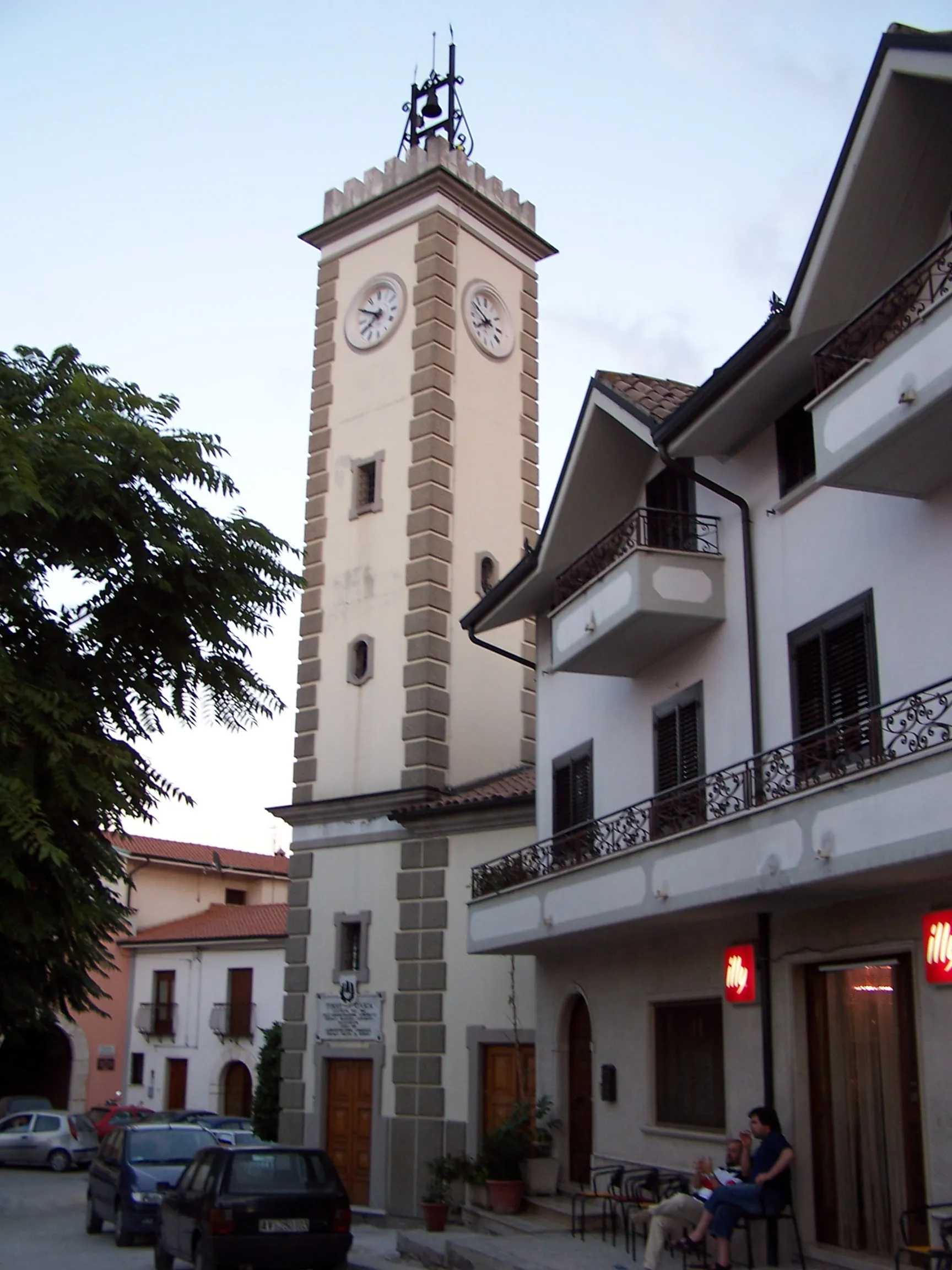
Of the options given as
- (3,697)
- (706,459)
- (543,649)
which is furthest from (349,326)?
(3,697)

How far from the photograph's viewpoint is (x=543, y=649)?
70.1 feet

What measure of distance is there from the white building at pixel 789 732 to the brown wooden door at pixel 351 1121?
5.91m

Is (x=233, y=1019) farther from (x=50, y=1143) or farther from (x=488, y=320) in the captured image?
(x=488, y=320)

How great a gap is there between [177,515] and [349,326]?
1771 centimetres

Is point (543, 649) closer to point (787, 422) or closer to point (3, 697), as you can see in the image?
point (787, 422)

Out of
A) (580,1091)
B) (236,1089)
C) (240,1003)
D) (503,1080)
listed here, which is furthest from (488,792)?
(236,1089)

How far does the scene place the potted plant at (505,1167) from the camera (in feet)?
59.5

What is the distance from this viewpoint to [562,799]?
66.4 feet

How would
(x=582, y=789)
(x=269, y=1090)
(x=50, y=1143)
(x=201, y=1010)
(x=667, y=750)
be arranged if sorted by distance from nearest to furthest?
(x=667, y=750) → (x=582, y=789) → (x=269, y=1090) → (x=50, y=1143) → (x=201, y=1010)

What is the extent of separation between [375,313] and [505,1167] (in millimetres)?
17394

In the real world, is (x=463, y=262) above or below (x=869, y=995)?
above

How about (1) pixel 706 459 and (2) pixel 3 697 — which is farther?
(1) pixel 706 459

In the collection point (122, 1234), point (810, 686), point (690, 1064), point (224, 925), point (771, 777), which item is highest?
point (810, 686)

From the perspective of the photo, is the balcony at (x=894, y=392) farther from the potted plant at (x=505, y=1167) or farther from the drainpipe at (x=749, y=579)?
the potted plant at (x=505, y=1167)
